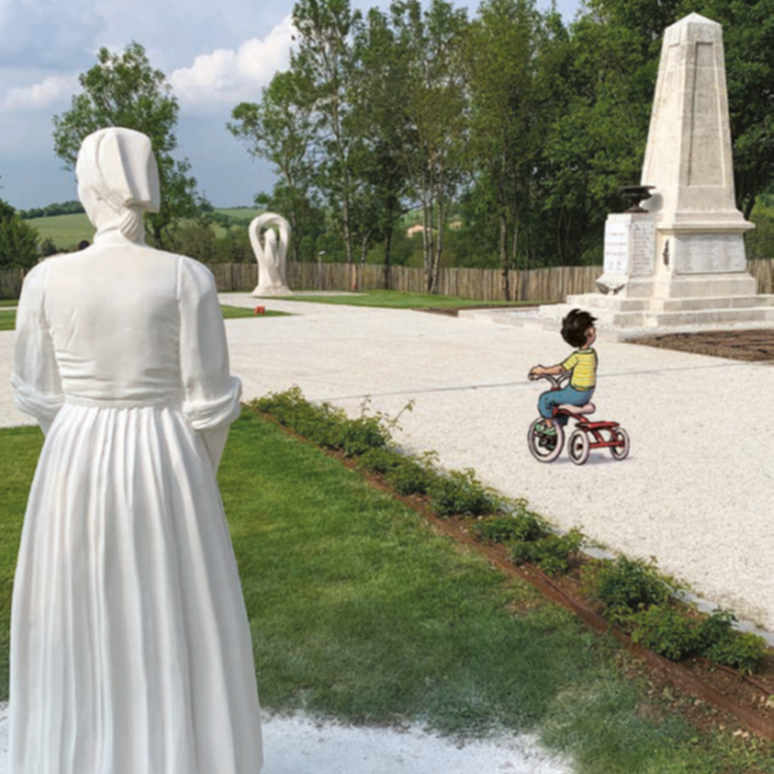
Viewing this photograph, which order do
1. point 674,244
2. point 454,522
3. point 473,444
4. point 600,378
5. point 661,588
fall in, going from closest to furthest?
point 661,588, point 454,522, point 473,444, point 600,378, point 674,244

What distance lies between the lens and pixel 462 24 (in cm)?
3459

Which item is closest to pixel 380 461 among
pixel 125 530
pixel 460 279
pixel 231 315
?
pixel 125 530

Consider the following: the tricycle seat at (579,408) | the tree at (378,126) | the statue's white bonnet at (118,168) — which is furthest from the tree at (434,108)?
the statue's white bonnet at (118,168)

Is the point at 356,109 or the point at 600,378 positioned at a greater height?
the point at 356,109

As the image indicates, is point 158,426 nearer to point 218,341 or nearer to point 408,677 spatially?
point 218,341

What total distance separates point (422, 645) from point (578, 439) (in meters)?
3.80

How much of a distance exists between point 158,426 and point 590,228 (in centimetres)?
3948

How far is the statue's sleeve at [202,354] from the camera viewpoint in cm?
221

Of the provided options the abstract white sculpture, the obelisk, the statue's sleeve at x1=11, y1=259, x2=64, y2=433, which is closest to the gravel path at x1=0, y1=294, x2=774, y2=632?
the statue's sleeve at x1=11, y1=259, x2=64, y2=433

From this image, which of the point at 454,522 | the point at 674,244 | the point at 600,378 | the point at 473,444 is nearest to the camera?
the point at 454,522

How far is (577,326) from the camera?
683 centimetres

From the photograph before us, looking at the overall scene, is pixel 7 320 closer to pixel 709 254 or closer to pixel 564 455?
pixel 709 254

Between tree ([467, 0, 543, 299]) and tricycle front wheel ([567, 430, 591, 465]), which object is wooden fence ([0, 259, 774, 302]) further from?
tricycle front wheel ([567, 430, 591, 465])

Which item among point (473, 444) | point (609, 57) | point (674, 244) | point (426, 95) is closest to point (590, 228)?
point (609, 57)
